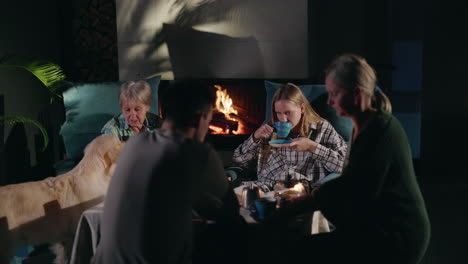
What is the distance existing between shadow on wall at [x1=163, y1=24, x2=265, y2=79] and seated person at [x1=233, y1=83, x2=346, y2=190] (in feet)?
4.89

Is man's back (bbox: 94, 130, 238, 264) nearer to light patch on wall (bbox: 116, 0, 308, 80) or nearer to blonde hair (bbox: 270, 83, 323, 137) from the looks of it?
blonde hair (bbox: 270, 83, 323, 137)

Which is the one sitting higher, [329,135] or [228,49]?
[228,49]

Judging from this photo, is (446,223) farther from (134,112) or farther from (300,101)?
(134,112)

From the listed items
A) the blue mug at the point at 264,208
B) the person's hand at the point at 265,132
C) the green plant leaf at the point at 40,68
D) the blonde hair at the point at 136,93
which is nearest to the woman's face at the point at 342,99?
the blue mug at the point at 264,208

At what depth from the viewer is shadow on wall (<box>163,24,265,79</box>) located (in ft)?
14.2

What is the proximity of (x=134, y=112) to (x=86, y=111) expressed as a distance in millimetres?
574

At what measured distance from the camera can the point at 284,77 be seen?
14.1ft

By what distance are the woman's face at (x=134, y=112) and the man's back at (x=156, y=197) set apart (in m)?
1.50

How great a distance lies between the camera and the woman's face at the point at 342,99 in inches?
70.3

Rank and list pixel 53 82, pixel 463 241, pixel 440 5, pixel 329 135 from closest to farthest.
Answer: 1. pixel 329 135
2. pixel 463 241
3. pixel 53 82
4. pixel 440 5

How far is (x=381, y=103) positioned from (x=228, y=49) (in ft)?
8.74

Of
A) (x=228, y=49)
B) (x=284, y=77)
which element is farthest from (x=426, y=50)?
(x=228, y=49)

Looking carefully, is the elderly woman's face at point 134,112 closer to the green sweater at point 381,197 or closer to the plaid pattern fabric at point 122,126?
the plaid pattern fabric at point 122,126

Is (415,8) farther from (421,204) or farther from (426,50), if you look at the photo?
(421,204)
